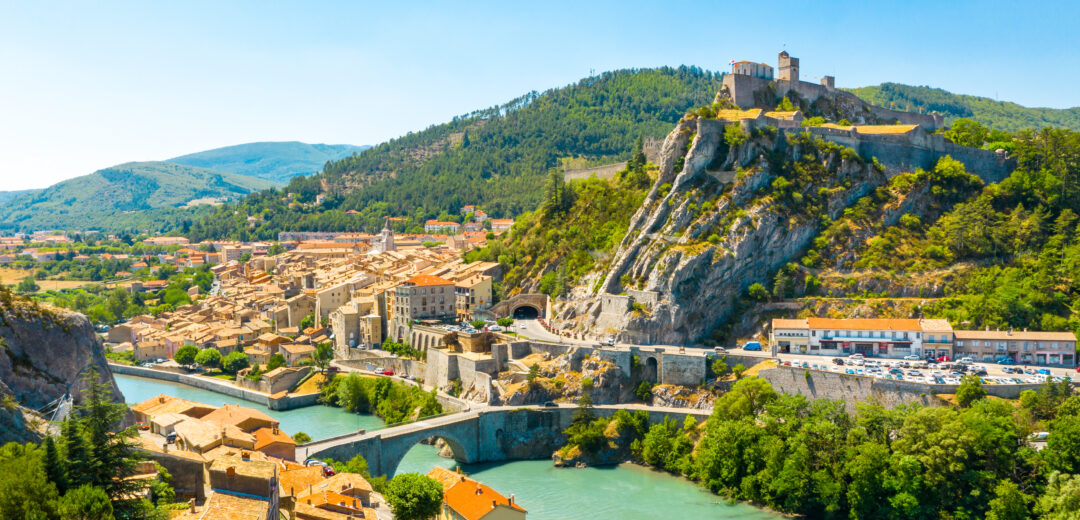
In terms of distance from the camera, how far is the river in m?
33.4

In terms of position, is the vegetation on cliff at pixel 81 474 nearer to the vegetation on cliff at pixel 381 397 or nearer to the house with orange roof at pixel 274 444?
the house with orange roof at pixel 274 444

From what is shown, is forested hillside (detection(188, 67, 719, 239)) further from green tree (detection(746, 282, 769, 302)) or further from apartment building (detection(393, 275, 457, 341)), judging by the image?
green tree (detection(746, 282, 769, 302))

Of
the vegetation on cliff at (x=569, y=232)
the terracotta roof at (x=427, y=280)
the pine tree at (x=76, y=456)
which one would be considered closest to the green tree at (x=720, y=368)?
the vegetation on cliff at (x=569, y=232)

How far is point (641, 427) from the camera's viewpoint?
134ft

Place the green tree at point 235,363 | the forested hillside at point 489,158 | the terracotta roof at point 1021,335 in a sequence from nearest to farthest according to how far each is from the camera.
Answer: the terracotta roof at point 1021,335 < the green tree at point 235,363 < the forested hillside at point 489,158

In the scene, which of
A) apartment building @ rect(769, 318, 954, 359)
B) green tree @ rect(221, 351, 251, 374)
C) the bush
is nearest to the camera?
apartment building @ rect(769, 318, 954, 359)

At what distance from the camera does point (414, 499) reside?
88.0ft

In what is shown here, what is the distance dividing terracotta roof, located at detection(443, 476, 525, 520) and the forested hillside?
256ft

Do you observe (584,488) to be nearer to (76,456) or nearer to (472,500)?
(472,500)

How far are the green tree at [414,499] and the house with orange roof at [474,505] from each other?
1.87 feet

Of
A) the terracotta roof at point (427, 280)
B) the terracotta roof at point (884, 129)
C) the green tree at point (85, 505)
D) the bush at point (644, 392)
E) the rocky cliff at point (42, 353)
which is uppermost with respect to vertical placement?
the terracotta roof at point (884, 129)

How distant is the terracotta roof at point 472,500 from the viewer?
1093 inches

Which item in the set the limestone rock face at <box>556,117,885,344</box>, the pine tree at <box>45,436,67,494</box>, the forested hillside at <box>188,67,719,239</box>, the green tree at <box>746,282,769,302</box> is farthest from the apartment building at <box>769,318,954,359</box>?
the forested hillside at <box>188,67,719,239</box>

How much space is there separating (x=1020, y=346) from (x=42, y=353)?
4129cm
